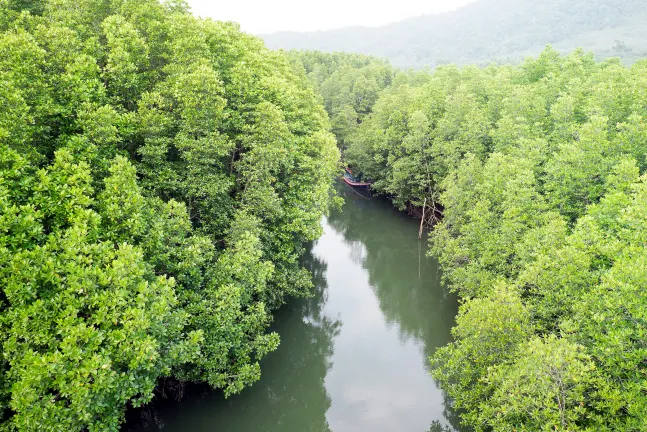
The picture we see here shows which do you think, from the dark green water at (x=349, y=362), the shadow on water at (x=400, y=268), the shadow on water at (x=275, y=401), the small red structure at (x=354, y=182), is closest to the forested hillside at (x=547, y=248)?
the dark green water at (x=349, y=362)

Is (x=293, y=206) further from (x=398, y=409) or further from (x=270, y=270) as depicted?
(x=398, y=409)

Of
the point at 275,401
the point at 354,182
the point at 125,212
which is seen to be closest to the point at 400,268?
the point at 275,401

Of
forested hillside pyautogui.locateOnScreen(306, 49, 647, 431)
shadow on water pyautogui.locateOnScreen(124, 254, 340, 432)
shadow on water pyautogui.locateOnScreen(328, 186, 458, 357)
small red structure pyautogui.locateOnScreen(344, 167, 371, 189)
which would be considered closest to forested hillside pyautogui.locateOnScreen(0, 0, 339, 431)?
shadow on water pyautogui.locateOnScreen(124, 254, 340, 432)

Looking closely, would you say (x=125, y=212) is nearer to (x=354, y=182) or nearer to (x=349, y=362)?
(x=349, y=362)

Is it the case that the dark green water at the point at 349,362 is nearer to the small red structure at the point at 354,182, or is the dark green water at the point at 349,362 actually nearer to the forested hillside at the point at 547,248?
the forested hillside at the point at 547,248

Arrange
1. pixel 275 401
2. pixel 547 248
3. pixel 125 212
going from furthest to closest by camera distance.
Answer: pixel 275 401
pixel 547 248
pixel 125 212
